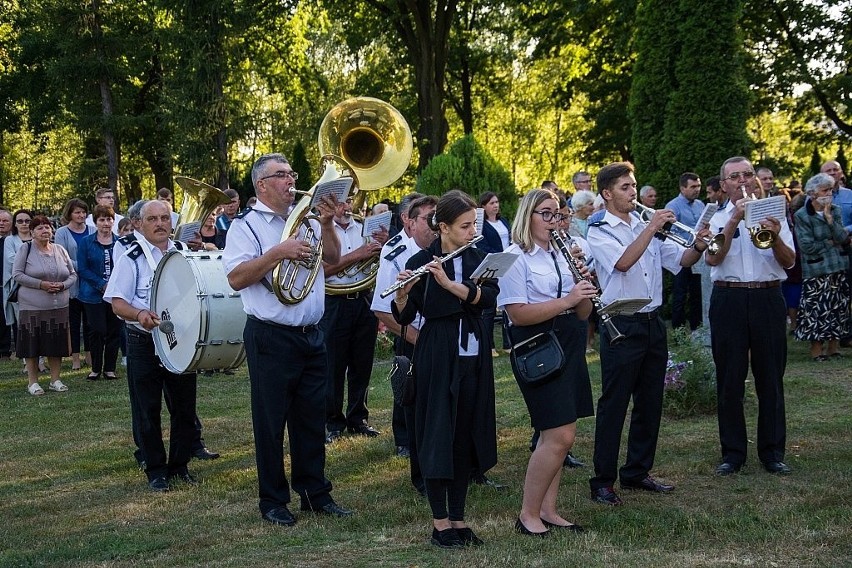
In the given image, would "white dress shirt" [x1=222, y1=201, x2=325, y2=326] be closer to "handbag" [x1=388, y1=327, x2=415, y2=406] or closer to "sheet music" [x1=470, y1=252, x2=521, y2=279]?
"handbag" [x1=388, y1=327, x2=415, y2=406]

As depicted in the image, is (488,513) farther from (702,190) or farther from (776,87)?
(776,87)

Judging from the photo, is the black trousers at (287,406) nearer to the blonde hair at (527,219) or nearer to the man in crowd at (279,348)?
the man in crowd at (279,348)

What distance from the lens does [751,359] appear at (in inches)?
292

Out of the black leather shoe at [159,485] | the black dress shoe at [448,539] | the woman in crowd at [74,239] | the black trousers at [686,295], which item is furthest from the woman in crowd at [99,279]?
the black dress shoe at [448,539]

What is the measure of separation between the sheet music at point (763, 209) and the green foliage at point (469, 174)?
11410 millimetres

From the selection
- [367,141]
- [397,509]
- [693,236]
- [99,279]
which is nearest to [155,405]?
[397,509]

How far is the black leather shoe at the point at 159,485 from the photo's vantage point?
7654mm

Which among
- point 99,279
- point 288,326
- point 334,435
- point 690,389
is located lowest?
point 334,435

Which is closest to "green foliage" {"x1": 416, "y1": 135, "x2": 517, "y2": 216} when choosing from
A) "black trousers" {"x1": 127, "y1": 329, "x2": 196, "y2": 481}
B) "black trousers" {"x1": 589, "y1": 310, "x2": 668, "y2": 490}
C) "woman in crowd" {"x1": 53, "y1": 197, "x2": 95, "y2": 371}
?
"woman in crowd" {"x1": 53, "y1": 197, "x2": 95, "y2": 371}

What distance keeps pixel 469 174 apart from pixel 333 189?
12214 mm

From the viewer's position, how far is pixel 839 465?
7.41 metres

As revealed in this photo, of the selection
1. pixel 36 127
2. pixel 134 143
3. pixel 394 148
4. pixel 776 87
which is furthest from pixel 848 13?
pixel 36 127

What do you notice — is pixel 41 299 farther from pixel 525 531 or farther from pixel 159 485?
pixel 525 531

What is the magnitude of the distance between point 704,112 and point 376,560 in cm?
1148
